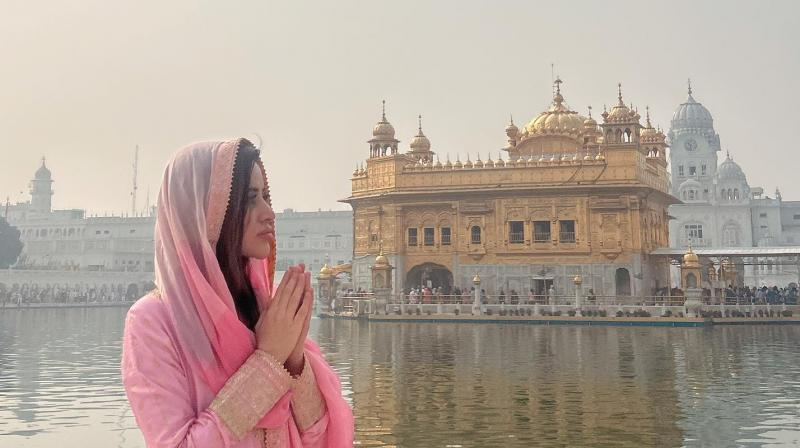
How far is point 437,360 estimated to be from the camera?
15484 millimetres

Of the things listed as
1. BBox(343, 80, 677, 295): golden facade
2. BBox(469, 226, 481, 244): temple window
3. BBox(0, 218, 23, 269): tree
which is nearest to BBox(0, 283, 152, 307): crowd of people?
BBox(0, 218, 23, 269): tree

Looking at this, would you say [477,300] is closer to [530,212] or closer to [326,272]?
[530,212]

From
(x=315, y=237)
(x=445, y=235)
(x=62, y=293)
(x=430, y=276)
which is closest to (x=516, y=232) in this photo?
(x=445, y=235)

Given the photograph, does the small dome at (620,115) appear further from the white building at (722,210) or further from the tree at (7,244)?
the tree at (7,244)

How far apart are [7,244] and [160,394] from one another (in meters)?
61.6

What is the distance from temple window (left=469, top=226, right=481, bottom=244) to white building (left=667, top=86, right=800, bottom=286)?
1513 inches

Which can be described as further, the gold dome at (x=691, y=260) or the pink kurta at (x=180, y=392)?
the gold dome at (x=691, y=260)

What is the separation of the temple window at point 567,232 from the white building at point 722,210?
3781 cm

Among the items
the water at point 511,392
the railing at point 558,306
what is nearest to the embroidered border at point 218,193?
the water at point 511,392

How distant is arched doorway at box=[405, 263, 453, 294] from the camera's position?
3497 cm

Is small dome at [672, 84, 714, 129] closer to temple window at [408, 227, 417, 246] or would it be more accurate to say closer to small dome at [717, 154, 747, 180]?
small dome at [717, 154, 747, 180]

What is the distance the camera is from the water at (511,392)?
8188mm

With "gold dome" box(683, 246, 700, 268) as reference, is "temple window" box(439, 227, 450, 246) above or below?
above

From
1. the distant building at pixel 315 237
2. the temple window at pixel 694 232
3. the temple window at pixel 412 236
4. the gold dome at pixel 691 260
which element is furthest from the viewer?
the distant building at pixel 315 237
